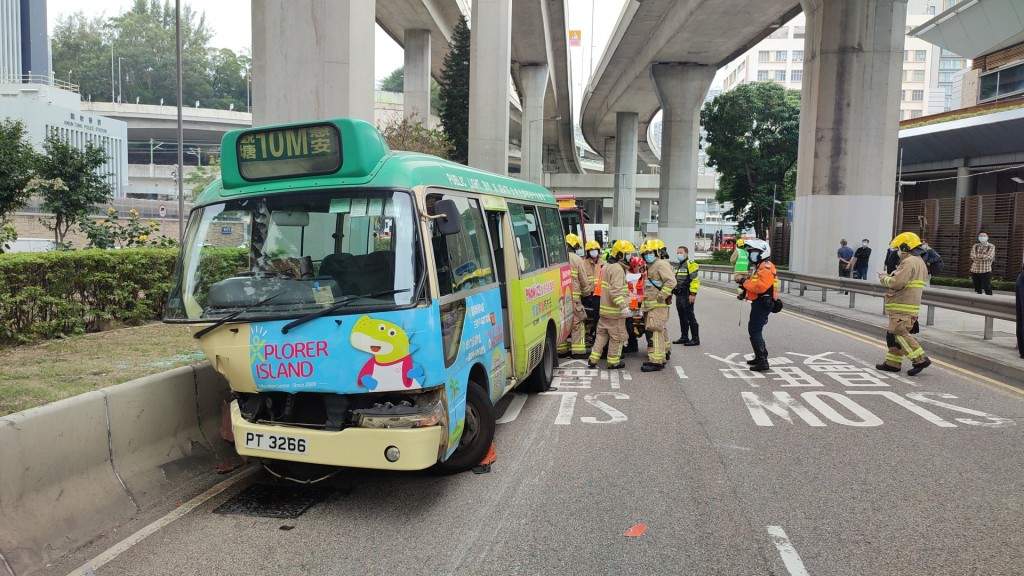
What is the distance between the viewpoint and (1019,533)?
15.2 ft

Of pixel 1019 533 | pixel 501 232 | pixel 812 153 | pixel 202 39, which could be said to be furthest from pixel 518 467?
pixel 202 39

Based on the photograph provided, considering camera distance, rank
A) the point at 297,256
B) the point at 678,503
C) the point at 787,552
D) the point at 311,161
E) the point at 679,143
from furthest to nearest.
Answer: the point at 679,143
the point at 297,256
the point at 311,161
the point at 678,503
the point at 787,552

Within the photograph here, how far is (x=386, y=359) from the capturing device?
15.5 ft

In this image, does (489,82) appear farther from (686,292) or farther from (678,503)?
(678,503)

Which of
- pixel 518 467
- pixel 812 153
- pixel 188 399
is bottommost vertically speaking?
pixel 518 467

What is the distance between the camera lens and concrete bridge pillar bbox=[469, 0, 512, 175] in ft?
89.7

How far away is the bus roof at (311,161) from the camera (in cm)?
519

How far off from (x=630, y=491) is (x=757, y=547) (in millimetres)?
1165

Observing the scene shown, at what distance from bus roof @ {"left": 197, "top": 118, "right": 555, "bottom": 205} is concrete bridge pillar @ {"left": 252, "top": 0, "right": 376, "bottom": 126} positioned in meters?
7.66

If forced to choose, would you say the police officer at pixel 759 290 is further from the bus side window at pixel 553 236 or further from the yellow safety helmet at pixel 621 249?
the bus side window at pixel 553 236

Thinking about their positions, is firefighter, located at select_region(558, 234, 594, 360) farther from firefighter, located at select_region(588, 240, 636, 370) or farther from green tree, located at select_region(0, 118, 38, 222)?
green tree, located at select_region(0, 118, 38, 222)

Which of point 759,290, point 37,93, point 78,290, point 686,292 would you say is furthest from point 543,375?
point 37,93

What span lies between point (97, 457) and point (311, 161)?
94.4 inches

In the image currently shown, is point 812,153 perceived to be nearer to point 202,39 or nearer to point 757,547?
point 757,547
